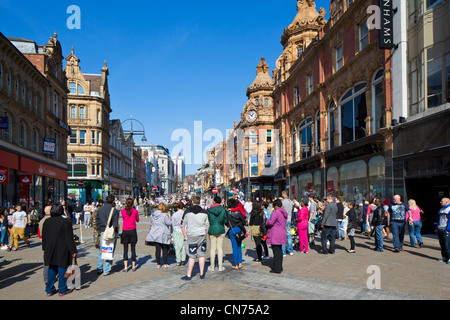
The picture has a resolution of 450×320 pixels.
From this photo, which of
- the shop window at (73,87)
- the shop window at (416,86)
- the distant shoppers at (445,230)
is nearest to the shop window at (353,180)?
the shop window at (416,86)

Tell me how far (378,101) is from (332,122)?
6.02m

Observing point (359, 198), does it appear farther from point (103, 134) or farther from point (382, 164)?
point (103, 134)

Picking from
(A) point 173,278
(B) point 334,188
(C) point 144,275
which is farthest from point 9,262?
(B) point 334,188

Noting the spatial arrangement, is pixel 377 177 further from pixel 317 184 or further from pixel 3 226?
pixel 3 226

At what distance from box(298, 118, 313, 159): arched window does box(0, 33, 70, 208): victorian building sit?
2110 cm

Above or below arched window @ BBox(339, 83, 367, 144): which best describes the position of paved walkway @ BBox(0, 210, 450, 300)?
below

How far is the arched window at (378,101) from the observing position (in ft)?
62.6

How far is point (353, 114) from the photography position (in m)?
22.4

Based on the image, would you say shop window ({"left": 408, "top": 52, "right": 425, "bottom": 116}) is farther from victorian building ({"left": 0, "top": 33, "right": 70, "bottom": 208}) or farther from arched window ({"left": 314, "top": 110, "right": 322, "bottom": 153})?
victorian building ({"left": 0, "top": 33, "right": 70, "bottom": 208})

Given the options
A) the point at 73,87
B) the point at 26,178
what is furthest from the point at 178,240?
the point at 73,87

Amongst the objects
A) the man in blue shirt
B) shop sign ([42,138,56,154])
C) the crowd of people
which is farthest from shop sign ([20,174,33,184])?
the man in blue shirt

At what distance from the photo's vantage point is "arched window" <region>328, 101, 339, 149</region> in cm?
2489

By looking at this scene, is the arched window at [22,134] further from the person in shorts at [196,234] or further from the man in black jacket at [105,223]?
the person in shorts at [196,234]

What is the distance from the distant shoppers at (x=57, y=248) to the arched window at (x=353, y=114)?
59.5ft
